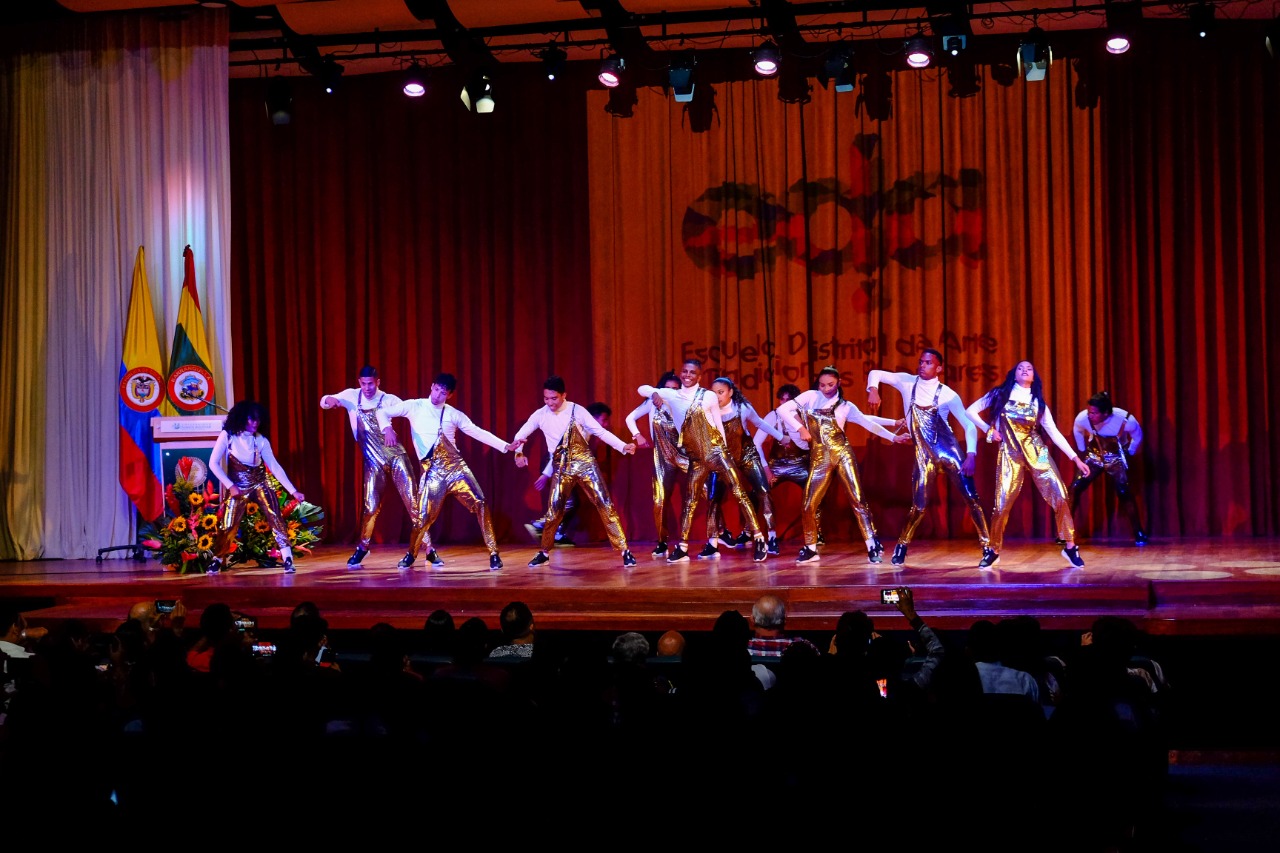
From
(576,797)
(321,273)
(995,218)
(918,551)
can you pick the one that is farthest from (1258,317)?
(576,797)

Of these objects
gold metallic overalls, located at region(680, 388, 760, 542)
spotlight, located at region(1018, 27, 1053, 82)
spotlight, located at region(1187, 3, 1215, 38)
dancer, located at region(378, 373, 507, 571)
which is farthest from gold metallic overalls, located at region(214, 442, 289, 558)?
spotlight, located at region(1187, 3, 1215, 38)

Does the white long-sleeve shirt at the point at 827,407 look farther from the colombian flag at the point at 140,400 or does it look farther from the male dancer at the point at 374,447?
the colombian flag at the point at 140,400

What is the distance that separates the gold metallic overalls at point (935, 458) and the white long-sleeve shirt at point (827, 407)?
336 mm

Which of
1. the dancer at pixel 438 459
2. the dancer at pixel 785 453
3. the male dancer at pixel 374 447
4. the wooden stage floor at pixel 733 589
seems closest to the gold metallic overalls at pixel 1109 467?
the wooden stage floor at pixel 733 589

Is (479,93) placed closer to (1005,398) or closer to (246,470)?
(246,470)

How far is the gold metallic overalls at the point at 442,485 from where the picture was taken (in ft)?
31.0

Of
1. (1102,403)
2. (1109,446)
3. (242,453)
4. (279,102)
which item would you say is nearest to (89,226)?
(279,102)

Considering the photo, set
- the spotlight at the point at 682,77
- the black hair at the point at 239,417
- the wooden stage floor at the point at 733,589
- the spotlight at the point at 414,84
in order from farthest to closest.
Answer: the spotlight at the point at 414,84 < the spotlight at the point at 682,77 < the black hair at the point at 239,417 < the wooden stage floor at the point at 733,589

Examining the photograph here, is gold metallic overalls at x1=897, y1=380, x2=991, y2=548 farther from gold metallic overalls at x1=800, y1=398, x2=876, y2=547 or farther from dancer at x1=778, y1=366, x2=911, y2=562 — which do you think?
gold metallic overalls at x1=800, y1=398, x2=876, y2=547

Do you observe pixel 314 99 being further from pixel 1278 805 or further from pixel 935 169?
pixel 1278 805

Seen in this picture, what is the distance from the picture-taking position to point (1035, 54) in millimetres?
A: 10016

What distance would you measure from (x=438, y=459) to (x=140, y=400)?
10.6 ft

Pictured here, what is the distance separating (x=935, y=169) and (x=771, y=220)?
150 cm

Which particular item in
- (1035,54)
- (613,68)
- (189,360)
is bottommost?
(189,360)
